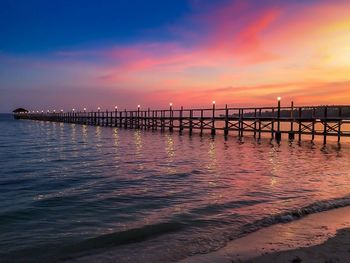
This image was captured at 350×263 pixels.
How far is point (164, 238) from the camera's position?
20.6 ft

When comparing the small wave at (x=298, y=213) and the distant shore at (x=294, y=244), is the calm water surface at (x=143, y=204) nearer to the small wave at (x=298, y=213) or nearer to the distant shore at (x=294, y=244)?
the small wave at (x=298, y=213)

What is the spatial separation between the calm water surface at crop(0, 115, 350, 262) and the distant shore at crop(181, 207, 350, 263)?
327mm

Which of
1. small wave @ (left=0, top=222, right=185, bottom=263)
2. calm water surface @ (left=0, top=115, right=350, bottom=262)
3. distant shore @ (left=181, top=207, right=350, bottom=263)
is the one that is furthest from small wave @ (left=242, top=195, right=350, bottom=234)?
small wave @ (left=0, top=222, right=185, bottom=263)

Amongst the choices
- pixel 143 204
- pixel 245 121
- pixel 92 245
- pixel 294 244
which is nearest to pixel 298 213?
pixel 294 244

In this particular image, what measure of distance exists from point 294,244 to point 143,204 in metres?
3.78

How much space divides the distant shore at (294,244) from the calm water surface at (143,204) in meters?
0.33

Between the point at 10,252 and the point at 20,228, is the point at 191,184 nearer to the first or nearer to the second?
the point at 20,228

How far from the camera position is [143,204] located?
28.2ft

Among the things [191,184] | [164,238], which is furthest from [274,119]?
[164,238]

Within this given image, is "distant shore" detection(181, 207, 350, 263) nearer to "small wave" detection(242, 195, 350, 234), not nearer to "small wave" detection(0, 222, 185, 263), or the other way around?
"small wave" detection(242, 195, 350, 234)

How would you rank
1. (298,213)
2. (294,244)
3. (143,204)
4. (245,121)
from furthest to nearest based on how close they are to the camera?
(245,121) < (143,204) < (298,213) < (294,244)

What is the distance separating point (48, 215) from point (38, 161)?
29.8ft

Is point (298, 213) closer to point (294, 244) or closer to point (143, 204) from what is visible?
point (294, 244)

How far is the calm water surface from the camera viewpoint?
19.2 ft
